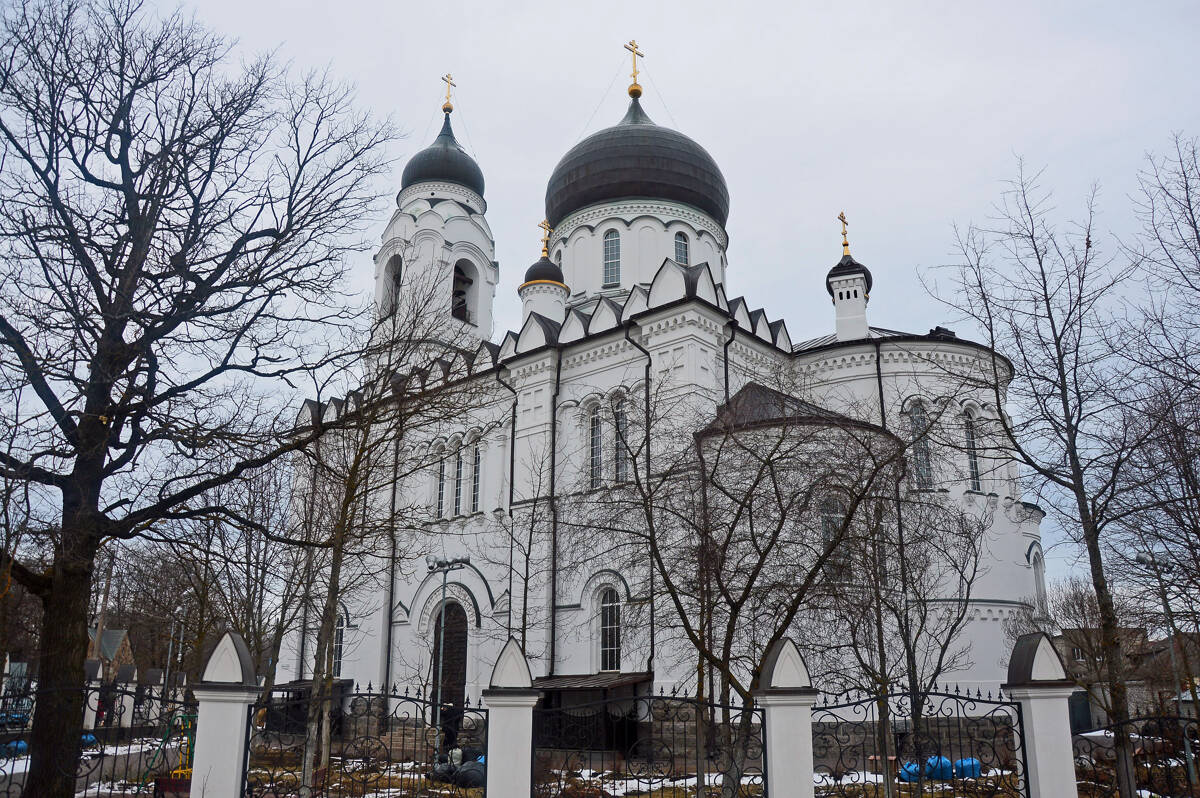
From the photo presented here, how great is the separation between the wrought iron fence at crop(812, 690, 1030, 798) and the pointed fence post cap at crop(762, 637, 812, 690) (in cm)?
30

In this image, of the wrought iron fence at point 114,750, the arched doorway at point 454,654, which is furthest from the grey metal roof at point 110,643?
the arched doorway at point 454,654

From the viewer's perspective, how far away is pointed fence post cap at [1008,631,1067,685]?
791cm

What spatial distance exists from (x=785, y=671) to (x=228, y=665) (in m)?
5.10

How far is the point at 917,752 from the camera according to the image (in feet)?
29.0

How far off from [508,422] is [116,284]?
13.9 m

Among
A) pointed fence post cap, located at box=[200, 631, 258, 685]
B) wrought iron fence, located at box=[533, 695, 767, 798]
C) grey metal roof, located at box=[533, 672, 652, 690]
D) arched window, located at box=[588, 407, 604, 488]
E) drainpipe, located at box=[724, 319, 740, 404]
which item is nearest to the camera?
pointed fence post cap, located at box=[200, 631, 258, 685]

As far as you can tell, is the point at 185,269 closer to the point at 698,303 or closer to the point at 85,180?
the point at 85,180

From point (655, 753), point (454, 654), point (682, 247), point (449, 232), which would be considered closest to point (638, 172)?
point (682, 247)

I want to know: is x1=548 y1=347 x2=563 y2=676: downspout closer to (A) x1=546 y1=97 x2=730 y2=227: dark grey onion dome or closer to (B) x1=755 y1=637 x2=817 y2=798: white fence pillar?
(A) x1=546 y1=97 x2=730 y2=227: dark grey onion dome

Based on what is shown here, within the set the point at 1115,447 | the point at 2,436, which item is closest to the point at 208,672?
the point at 2,436

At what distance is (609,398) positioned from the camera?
771 inches

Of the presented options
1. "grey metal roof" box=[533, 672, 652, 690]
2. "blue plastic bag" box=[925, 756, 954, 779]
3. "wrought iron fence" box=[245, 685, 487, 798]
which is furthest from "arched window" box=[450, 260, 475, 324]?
"blue plastic bag" box=[925, 756, 954, 779]

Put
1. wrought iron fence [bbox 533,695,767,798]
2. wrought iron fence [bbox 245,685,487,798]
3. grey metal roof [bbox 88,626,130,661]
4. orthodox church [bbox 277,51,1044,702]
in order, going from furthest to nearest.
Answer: grey metal roof [bbox 88,626,130,661]
orthodox church [bbox 277,51,1044,702]
wrought iron fence [bbox 533,695,767,798]
wrought iron fence [bbox 245,685,487,798]

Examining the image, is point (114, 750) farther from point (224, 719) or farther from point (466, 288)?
point (466, 288)
